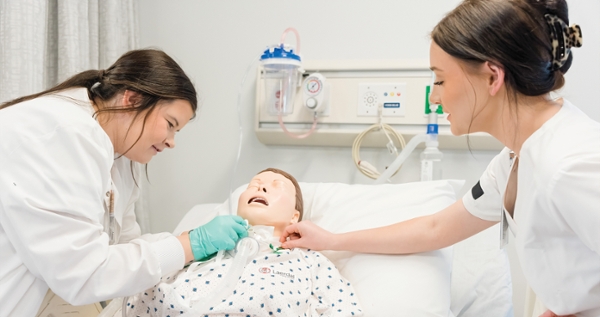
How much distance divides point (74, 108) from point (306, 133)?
1055 millimetres

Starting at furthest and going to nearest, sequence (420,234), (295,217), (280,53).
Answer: (280,53) → (295,217) → (420,234)

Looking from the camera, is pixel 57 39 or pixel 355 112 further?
pixel 355 112

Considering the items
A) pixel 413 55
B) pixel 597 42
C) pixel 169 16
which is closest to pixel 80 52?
pixel 169 16

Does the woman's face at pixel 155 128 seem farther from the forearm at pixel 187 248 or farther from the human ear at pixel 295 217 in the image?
the human ear at pixel 295 217

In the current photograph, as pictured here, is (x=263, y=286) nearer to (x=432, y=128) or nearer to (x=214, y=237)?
(x=214, y=237)

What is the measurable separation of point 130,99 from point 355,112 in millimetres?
1005

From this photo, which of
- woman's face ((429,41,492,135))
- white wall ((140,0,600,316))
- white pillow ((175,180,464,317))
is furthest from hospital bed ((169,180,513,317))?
woman's face ((429,41,492,135))

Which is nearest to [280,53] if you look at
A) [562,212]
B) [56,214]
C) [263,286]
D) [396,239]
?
[396,239]

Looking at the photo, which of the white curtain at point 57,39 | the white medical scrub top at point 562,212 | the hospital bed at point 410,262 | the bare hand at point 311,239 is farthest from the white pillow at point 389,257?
the white curtain at point 57,39

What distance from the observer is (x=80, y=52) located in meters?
1.77

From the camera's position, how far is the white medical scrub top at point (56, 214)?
3.14 feet

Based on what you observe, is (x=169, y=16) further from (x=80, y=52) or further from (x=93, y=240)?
(x=93, y=240)

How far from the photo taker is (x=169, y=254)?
1176 mm

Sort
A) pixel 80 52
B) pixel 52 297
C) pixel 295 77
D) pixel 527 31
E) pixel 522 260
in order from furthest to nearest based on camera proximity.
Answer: pixel 295 77
pixel 80 52
pixel 52 297
pixel 522 260
pixel 527 31
